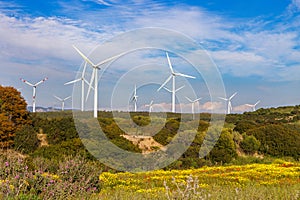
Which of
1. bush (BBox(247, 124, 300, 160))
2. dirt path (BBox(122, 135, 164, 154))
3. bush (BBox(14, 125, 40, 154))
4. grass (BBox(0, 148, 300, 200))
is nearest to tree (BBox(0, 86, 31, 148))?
bush (BBox(14, 125, 40, 154))

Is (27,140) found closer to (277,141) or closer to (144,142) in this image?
(144,142)

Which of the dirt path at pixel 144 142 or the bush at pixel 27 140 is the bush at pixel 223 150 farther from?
the bush at pixel 27 140

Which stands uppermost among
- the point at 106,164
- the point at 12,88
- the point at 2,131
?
the point at 12,88

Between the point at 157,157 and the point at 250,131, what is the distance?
14.9 metres

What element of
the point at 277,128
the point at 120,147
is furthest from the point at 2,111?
the point at 277,128

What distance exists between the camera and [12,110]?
35719 mm

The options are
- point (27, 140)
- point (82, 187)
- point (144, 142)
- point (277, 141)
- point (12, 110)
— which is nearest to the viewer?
point (82, 187)

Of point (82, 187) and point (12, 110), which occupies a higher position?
point (12, 110)

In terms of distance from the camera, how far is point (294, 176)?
20.2 m

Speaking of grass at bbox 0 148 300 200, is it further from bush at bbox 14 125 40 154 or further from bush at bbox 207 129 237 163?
bush at bbox 14 125 40 154

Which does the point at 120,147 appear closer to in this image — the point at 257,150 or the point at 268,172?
the point at 268,172

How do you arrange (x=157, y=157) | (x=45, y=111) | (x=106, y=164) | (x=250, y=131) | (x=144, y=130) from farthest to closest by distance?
(x=45, y=111), (x=250, y=131), (x=144, y=130), (x=157, y=157), (x=106, y=164)

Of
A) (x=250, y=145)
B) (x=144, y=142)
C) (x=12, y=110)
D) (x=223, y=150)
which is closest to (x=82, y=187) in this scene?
(x=223, y=150)

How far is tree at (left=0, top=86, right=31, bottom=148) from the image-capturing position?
1339 inches
